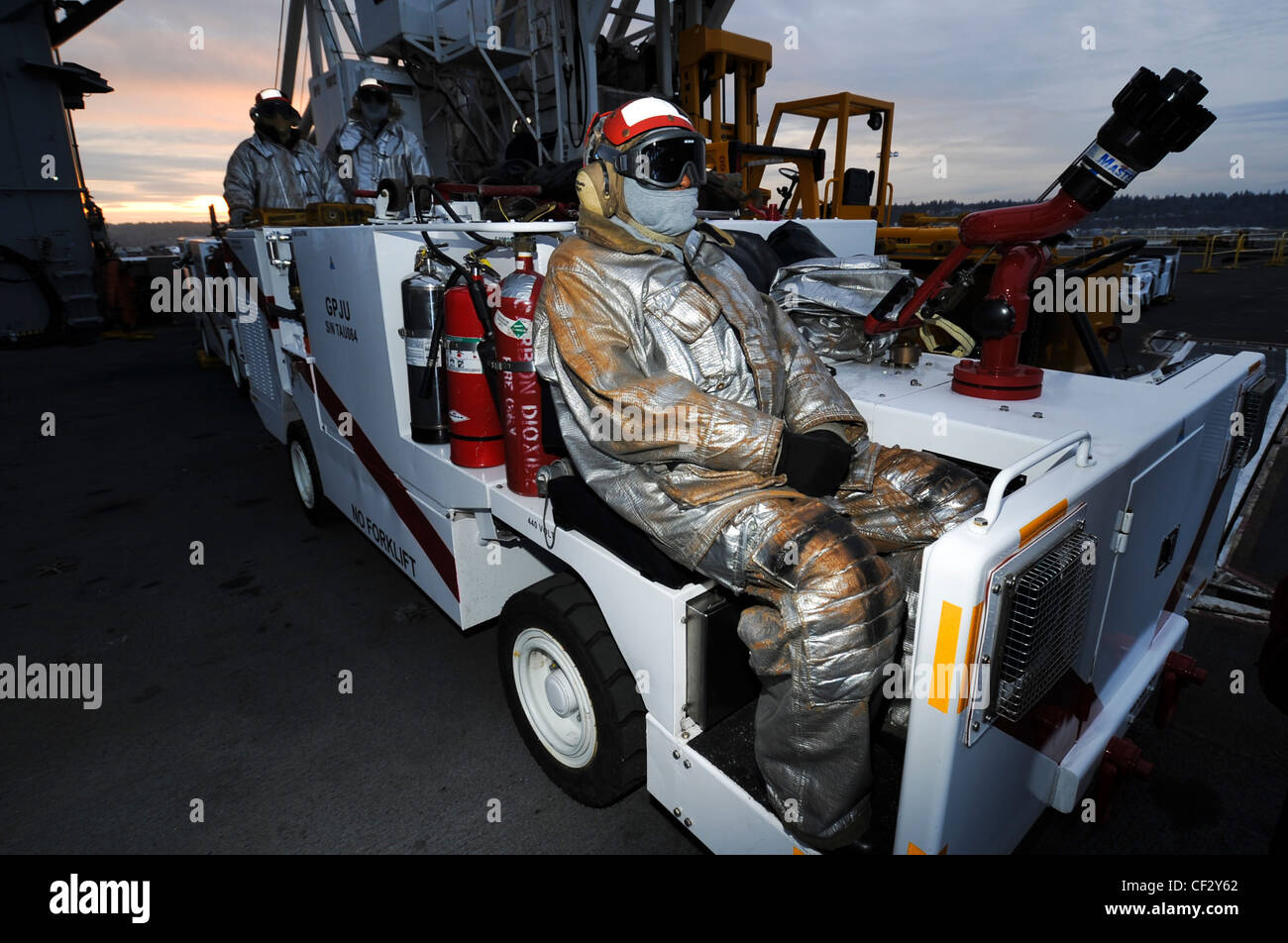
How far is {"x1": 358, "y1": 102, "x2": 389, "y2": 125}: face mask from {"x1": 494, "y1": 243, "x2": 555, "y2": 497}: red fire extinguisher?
463 cm

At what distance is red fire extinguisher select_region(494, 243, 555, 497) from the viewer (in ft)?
7.55

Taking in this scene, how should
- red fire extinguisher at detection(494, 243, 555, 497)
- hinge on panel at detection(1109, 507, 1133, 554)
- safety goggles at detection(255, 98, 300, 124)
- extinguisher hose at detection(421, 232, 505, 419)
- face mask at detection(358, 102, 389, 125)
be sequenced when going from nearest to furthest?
1. hinge on panel at detection(1109, 507, 1133, 554)
2. red fire extinguisher at detection(494, 243, 555, 497)
3. extinguisher hose at detection(421, 232, 505, 419)
4. safety goggles at detection(255, 98, 300, 124)
5. face mask at detection(358, 102, 389, 125)

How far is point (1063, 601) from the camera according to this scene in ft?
4.91

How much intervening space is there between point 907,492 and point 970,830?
2.97ft

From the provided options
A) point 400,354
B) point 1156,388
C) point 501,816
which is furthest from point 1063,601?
point 400,354

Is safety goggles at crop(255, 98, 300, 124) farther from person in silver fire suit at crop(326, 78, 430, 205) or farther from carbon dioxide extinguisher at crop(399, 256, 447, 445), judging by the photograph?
carbon dioxide extinguisher at crop(399, 256, 447, 445)

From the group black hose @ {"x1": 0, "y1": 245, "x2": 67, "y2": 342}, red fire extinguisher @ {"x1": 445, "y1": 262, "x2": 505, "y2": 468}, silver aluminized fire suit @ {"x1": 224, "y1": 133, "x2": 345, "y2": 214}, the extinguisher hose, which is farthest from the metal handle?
black hose @ {"x1": 0, "y1": 245, "x2": 67, "y2": 342}

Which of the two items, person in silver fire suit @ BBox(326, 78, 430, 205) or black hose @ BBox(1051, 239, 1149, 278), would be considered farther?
person in silver fire suit @ BBox(326, 78, 430, 205)

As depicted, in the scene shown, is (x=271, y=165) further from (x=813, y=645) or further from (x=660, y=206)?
(x=813, y=645)

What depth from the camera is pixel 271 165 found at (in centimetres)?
541

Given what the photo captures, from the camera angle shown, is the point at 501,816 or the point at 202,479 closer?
the point at 501,816

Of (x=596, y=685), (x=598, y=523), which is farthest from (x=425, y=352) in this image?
(x=596, y=685)

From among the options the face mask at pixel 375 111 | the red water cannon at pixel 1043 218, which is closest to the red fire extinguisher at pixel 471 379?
the red water cannon at pixel 1043 218
